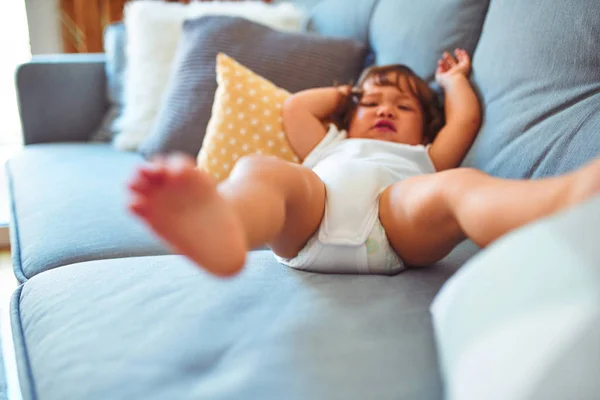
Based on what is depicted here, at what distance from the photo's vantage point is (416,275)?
0.93 metres

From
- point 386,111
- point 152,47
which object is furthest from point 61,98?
point 386,111

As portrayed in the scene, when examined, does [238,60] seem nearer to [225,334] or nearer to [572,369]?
[225,334]

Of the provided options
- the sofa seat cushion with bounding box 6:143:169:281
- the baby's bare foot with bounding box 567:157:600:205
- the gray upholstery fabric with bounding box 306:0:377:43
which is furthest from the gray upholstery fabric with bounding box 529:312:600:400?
the gray upholstery fabric with bounding box 306:0:377:43

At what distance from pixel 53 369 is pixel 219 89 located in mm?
885

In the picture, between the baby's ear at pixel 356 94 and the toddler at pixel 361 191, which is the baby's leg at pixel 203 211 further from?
the baby's ear at pixel 356 94

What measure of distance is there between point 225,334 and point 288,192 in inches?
8.9

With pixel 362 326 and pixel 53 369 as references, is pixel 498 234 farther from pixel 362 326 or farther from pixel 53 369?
pixel 53 369

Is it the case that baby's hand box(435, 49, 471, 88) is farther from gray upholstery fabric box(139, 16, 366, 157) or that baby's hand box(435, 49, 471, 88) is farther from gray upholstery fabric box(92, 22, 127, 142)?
gray upholstery fabric box(92, 22, 127, 142)

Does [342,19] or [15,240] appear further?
[342,19]

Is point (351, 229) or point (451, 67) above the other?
point (451, 67)

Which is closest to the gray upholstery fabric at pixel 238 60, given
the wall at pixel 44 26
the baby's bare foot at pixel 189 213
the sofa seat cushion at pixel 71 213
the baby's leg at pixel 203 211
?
the sofa seat cushion at pixel 71 213

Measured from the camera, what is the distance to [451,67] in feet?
4.38

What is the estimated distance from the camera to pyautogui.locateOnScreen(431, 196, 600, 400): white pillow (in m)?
0.47

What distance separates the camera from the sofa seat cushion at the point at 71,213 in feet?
3.68
